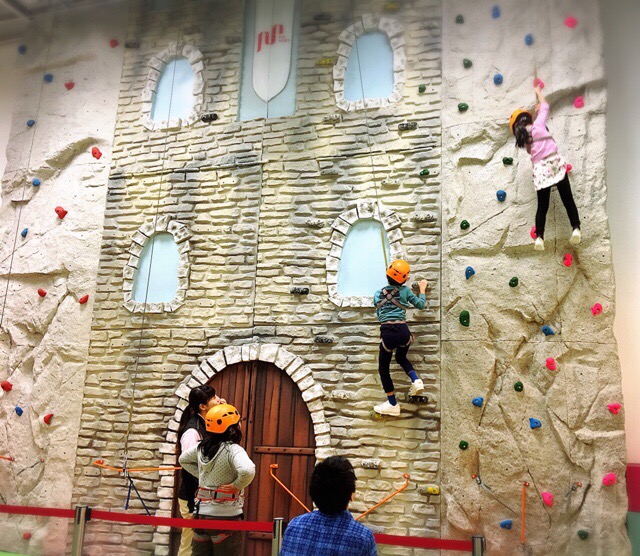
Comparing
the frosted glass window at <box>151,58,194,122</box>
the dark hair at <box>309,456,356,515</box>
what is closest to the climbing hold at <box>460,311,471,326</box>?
the dark hair at <box>309,456,356,515</box>

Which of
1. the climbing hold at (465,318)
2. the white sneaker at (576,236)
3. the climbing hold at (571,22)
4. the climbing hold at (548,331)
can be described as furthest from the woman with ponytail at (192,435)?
the climbing hold at (571,22)

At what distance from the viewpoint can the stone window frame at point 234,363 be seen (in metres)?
5.21

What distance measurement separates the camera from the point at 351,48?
5.93 metres

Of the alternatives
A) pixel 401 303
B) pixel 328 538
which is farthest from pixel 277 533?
pixel 401 303

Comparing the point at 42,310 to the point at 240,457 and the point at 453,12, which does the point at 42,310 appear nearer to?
the point at 240,457

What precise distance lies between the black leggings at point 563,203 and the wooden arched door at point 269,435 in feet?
7.20

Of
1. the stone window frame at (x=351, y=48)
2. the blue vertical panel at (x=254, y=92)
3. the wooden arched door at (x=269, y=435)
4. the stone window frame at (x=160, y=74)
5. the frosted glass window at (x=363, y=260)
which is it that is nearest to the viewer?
the wooden arched door at (x=269, y=435)

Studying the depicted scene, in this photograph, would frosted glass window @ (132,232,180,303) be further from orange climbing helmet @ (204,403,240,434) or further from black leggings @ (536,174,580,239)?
black leggings @ (536,174,580,239)

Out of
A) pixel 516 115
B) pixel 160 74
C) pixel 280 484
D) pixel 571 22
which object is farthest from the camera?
pixel 160 74

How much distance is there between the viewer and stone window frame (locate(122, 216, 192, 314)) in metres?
5.82

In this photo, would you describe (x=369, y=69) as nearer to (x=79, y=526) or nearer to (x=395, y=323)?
(x=395, y=323)

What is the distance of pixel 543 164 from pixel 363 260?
5.00ft

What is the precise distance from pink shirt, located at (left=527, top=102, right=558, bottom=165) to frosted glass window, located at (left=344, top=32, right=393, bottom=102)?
4.33 ft

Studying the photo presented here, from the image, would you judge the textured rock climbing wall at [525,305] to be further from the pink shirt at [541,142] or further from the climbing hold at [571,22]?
the pink shirt at [541,142]
